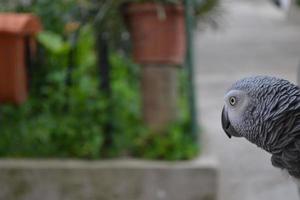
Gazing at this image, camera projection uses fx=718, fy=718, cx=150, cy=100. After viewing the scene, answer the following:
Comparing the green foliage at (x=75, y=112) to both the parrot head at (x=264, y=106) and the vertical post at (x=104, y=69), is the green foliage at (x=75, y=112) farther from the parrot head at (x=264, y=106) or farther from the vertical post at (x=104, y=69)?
the parrot head at (x=264, y=106)

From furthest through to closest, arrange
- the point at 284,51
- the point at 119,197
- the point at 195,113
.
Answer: the point at 284,51 < the point at 195,113 < the point at 119,197

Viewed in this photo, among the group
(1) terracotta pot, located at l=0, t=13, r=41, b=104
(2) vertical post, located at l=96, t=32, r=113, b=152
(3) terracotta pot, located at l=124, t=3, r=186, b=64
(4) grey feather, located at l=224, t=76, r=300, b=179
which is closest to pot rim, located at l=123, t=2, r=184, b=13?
(3) terracotta pot, located at l=124, t=3, r=186, b=64

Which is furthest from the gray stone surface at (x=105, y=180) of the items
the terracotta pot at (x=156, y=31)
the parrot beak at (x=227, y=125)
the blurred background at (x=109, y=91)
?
the parrot beak at (x=227, y=125)

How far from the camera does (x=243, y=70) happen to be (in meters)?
8.58

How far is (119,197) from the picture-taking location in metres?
4.55

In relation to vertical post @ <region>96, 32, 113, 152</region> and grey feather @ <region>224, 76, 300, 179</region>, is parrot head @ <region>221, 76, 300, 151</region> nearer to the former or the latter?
grey feather @ <region>224, 76, 300, 179</region>

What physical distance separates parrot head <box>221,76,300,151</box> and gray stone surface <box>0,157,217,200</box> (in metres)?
2.21

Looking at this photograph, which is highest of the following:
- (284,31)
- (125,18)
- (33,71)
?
(125,18)

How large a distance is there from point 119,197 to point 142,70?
2.82 ft

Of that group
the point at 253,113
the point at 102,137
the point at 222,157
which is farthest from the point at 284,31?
the point at 253,113

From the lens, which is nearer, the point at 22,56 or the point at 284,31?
the point at 22,56

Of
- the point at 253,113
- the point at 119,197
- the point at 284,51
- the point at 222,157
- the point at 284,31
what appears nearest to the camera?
the point at 253,113

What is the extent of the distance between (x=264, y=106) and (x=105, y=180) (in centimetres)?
247

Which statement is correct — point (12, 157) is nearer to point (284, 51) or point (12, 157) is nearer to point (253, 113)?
point (253, 113)
